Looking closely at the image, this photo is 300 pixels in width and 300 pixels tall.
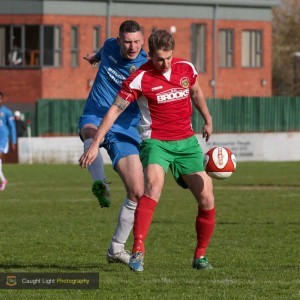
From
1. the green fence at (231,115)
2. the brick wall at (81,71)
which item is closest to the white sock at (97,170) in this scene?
the green fence at (231,115)

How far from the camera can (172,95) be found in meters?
11.7

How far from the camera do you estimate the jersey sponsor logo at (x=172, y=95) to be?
38.3 feet

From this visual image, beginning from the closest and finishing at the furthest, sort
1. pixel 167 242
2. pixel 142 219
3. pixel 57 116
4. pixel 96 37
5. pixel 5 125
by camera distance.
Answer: pixel 142 219
pixel 167 242
pixel 5 125
pixel 57 116
pixel 96 37

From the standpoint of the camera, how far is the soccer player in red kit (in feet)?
38.0

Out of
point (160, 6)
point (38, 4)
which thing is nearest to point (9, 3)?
point (38, 4)

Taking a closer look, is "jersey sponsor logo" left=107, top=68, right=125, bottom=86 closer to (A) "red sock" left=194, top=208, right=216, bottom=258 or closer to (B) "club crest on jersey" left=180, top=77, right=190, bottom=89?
(B) "club crest on jersey" left=180, top=77, right=190, bottom=89

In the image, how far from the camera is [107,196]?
40.5 feet

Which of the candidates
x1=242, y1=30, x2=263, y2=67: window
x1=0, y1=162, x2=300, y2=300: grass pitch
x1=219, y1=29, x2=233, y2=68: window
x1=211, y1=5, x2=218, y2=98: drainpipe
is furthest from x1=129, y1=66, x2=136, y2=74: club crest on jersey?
x1=242, y1=30, x2=263, y2=67: window

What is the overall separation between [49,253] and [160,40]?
11.9 feet

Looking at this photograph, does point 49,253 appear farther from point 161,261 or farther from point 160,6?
point 160,6

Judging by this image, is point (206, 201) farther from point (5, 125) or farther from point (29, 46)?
point (29, 46)

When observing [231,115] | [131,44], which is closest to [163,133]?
[131,44]

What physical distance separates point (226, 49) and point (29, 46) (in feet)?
36.5

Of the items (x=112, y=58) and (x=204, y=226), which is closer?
(x=204, y=226)
